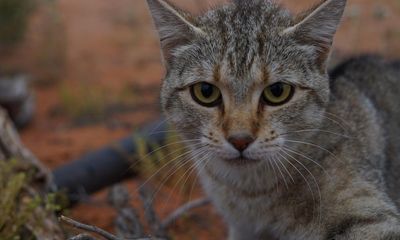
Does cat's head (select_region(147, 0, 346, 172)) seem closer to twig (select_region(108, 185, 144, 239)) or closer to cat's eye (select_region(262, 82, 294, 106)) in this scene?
cat's eye (select_region(262, 82, 294, 106))

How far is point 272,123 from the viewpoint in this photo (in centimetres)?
336

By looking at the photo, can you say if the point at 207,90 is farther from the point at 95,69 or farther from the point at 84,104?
the point at 95,69

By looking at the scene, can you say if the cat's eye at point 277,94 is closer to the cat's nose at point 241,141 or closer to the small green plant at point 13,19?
the cat's nose at point 241,141

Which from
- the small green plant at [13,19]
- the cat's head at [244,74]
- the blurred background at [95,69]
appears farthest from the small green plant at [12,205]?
the small green plant at [13,19]

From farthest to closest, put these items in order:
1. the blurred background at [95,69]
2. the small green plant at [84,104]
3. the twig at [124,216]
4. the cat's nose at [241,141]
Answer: the small green plant at [84,104]
the blurred background at [95,69]
the twig at [124,216]
the cat's nose at [241,141]

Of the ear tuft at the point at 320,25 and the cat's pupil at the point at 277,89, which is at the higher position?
the ear tuft at the point at 320,25

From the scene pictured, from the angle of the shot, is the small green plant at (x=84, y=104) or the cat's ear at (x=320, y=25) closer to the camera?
the cat's ear at (x=320, y=25)

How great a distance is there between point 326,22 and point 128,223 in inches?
73.2

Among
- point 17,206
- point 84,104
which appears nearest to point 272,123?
point 17,206

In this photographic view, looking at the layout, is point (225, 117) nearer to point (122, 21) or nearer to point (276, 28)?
point (276, 28)

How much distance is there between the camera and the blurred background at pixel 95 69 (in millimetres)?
6492

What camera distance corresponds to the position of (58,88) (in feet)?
28.9

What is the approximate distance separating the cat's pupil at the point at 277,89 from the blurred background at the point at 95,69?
2.18 m

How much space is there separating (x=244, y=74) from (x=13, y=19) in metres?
6.35
